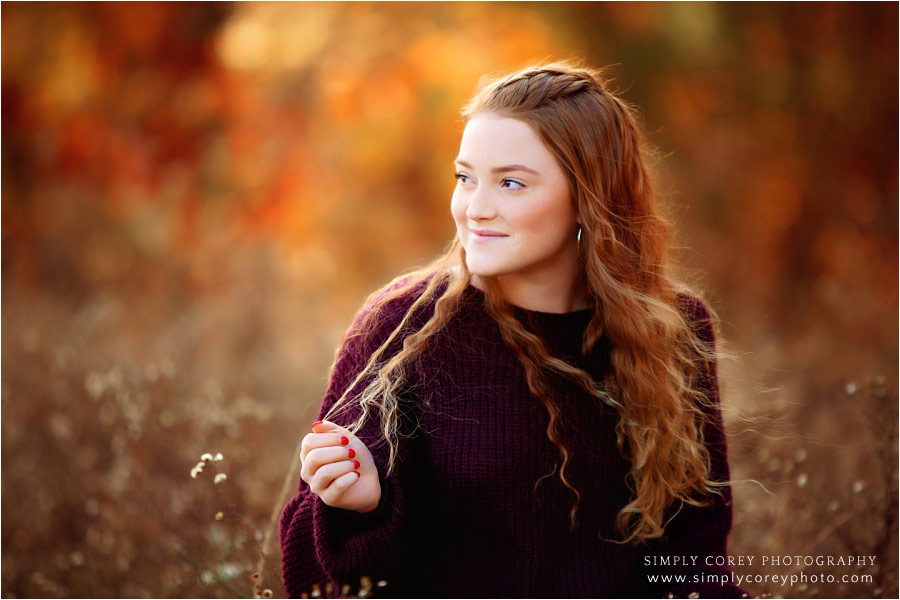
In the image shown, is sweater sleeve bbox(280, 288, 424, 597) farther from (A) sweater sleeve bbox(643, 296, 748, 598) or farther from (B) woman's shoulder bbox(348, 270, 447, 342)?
(A) sweater sleeve bbox(643, 296, 748, 598)

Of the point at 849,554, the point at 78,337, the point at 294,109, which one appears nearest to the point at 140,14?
the point at 294,109

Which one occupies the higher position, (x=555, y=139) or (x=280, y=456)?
(x=555, y=139)

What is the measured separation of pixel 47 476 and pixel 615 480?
264 cm

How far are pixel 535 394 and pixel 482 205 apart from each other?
481 mm

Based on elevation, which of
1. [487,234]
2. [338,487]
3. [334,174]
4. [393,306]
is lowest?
[338,487]

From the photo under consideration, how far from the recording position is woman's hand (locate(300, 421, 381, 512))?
1.81 m

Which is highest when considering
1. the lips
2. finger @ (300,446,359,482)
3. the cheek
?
the cheek

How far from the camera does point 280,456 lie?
3934mm

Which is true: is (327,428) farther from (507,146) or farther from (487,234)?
(507,146)

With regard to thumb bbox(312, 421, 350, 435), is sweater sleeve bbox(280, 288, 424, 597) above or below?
below

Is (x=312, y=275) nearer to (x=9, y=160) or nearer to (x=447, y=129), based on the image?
(x=447, y=129)

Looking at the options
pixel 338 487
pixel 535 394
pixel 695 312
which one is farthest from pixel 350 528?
pixel 695 312

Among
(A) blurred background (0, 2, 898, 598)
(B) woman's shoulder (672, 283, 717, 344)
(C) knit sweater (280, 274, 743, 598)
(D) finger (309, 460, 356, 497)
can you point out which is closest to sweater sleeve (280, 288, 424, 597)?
(C) knit sweater (280, 274, 743, 598)

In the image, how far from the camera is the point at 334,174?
7.75 metres
